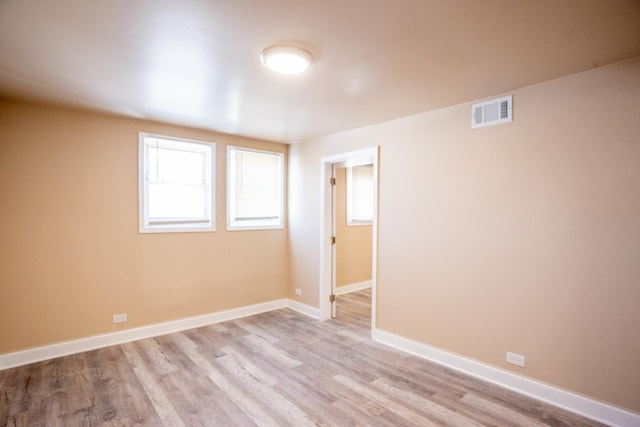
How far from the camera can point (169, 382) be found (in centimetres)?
289

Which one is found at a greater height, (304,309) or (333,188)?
(333,188)

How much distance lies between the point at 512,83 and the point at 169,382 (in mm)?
4023

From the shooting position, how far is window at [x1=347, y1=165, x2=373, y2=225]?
6.06 m

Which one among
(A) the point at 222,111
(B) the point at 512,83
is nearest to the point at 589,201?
(B) the point at 512,83

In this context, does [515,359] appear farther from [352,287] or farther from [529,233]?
[352,287]

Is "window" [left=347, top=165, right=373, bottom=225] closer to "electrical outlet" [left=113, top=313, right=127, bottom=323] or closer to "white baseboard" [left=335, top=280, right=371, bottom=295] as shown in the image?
"white baseboard" [left=335, top=280, right=371, bottom=295]

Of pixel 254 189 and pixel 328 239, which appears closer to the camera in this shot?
pixel 328 239

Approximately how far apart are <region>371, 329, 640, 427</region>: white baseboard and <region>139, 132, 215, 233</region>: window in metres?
3.05

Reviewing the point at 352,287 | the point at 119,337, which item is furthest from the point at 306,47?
the point at 352,287

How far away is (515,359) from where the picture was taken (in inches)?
109

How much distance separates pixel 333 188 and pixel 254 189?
50.0 inches

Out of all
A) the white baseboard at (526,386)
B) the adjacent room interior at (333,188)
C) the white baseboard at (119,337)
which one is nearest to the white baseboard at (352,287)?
the adjacent room interior at (333,188)

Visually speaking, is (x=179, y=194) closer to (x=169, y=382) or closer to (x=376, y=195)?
(x=169, y=382)

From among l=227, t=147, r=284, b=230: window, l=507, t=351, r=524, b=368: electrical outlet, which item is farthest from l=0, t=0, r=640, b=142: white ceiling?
l=507, t=351, r=524, b=368: electrical outlet
